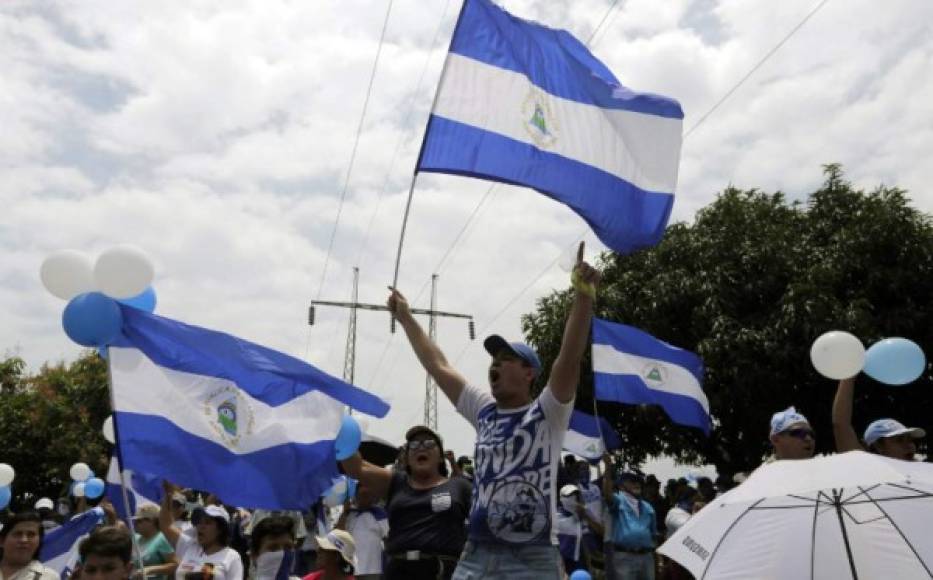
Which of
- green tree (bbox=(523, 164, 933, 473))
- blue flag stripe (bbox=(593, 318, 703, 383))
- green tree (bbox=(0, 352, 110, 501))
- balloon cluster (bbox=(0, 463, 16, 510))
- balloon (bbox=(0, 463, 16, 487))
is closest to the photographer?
balloon cluster (bbox=(0, 463, 16, 510))

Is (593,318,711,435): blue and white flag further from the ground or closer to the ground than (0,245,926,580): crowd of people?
further from the ground

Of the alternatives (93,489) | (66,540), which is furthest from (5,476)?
(66,540)

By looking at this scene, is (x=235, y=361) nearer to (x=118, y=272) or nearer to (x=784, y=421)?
(x=118, y=272)

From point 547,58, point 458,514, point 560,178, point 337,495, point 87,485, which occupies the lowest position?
point 458,514

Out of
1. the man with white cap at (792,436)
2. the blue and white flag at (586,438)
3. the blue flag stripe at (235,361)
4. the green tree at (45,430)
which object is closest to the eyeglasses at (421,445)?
the blue flag stripe at (235,361)

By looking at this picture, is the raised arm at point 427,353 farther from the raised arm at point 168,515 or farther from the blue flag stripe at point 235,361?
the raised arm at point 168,515

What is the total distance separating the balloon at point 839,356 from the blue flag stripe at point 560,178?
198 centimetres

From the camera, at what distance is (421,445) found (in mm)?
5332

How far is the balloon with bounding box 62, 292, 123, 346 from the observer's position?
5.18 metres

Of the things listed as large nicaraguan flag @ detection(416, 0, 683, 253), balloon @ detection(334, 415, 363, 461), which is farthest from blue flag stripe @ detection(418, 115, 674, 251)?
balloon @ detection(334, 415, 363, 461)

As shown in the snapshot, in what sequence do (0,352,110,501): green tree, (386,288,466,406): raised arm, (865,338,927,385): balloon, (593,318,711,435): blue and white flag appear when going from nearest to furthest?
(386,288,466,406): raised arm
(865,338,927,385): balloon
(593,318,711,435): blue and white flag
(0,352,110,501): green tree

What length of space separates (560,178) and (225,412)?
2.52 m

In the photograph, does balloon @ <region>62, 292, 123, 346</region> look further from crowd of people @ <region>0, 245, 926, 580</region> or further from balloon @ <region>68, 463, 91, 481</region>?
balloon @ <region>68, 463, 91, 481</region>

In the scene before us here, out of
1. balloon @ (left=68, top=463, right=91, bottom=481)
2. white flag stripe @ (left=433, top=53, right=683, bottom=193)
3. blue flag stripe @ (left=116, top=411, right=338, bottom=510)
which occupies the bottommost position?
blue flag stripe @ (left=116, top=411, right=338, bottom=510)
